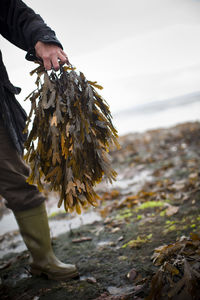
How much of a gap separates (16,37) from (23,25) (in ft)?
0.36

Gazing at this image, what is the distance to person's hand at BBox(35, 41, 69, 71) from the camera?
1.31 meters

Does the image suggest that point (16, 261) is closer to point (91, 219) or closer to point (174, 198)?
point (91, 219)

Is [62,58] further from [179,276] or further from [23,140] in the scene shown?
[179,276]

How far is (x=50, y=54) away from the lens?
1313 millimetres

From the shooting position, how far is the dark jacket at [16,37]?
135 centimetres

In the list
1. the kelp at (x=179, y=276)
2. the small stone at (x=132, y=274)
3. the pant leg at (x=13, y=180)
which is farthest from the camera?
the pant leg at (x=13, y=180)

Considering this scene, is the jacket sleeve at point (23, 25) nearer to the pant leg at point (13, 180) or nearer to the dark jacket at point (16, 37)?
the dark jacket at point (16, 37)

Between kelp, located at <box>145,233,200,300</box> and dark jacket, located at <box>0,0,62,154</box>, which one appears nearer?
kelp, located at <box>145,233,200,300</box>

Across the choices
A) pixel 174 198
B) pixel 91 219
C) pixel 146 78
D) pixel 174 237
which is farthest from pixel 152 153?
pixel 146 78

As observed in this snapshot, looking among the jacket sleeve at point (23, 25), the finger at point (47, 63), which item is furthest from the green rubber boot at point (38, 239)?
the jacket sleeve at point (23, 25)

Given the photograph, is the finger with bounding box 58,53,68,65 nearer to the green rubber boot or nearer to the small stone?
the green rubber boot

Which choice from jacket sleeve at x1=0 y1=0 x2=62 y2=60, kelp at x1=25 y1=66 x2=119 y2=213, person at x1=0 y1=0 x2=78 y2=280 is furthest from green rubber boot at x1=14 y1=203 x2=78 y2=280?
jacket sleeve at x1=0 y1=0 x2=62 y2=60

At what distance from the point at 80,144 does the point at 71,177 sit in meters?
0.22

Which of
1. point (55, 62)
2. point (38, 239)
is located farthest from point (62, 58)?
point (38, 239)
